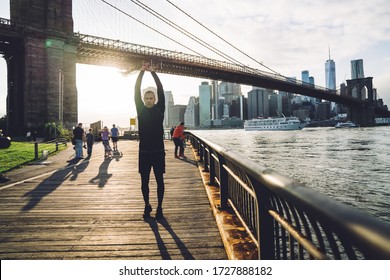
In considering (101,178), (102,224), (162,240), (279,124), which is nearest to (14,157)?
(101,178)

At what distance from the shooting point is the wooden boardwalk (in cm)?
273

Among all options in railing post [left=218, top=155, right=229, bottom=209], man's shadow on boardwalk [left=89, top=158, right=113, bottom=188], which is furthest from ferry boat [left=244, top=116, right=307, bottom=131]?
railing post [left=218, top=155, right=229, bottom=209]

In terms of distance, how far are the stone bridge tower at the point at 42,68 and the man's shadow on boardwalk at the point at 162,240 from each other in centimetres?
3087

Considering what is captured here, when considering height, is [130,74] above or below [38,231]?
above

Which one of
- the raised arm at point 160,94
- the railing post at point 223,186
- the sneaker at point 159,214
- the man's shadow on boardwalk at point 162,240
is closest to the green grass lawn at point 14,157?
the sneaker at point 159,214

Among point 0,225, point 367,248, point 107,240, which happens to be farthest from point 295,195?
point 0,225

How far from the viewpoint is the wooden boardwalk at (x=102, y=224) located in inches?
108

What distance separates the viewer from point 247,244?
2549mm

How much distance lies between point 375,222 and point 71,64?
38724 millimetres

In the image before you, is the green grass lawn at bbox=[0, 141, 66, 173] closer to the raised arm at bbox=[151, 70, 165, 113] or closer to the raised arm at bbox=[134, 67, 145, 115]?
the raised arm at bbox=[134, 67, 145, 115]

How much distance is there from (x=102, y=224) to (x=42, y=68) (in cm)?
3429

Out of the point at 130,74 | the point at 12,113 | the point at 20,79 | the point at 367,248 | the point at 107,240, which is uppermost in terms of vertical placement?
the point at 130,74

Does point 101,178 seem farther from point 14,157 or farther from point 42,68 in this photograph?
point 42,68
